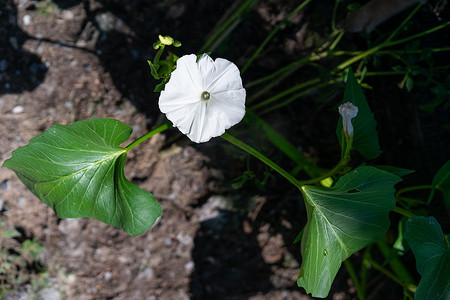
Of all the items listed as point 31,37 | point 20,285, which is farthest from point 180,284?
point 31,37

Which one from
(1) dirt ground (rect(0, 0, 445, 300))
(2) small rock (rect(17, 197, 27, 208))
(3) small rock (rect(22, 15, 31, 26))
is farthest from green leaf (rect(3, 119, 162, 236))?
(3) small rock (rect(22, 15, 31, 26))

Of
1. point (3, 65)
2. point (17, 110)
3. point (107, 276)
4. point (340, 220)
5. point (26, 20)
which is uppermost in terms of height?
point (340, 220)

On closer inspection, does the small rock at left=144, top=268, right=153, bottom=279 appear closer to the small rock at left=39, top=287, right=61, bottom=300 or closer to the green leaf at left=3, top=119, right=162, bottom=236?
the small rock at left=39, top=287, right=61, bottom=300

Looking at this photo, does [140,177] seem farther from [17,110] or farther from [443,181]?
[443,181]

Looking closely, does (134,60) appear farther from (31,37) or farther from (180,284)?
(180,284)

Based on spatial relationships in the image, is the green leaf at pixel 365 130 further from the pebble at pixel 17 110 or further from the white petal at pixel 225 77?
the pebble at pixel 17 110

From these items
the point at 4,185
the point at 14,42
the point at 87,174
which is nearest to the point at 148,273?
the point at 4,185

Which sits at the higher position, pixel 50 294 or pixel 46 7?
pixel 46 7
